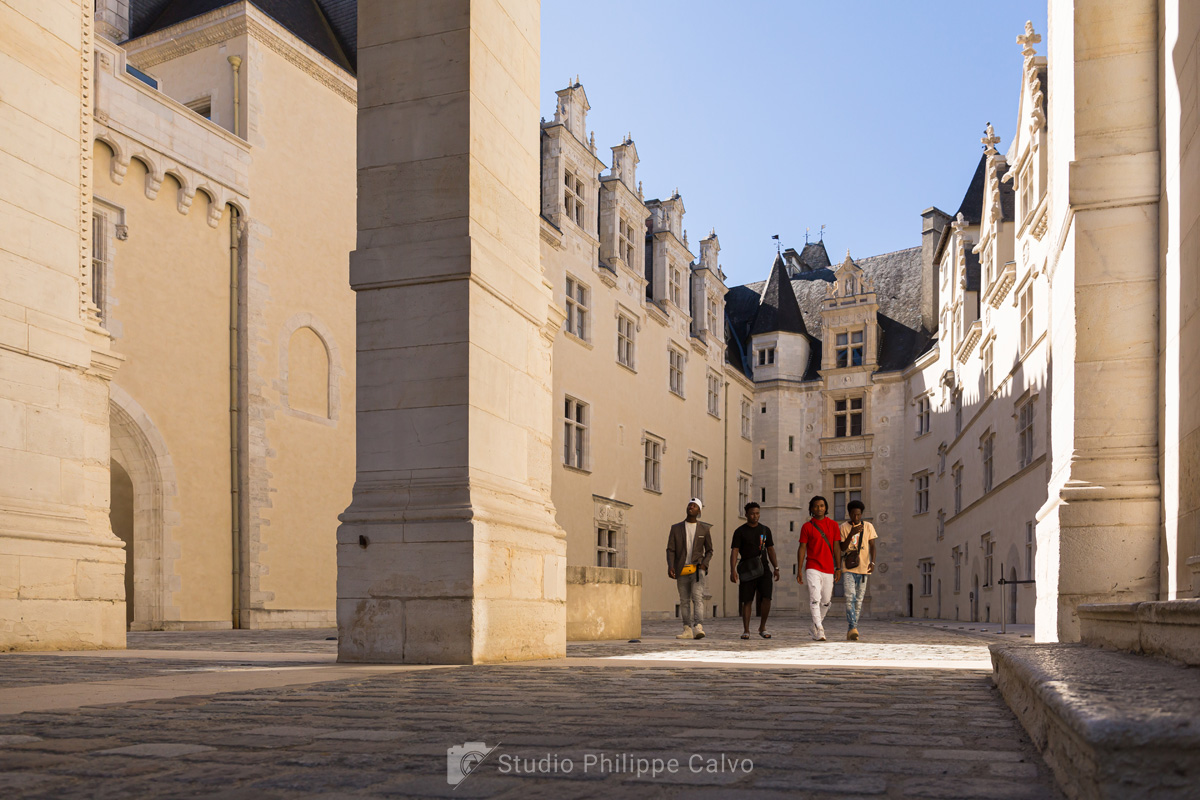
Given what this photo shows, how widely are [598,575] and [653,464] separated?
18878mm

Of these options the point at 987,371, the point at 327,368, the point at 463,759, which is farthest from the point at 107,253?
the point at 987,371

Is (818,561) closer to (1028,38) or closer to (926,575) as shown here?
(1028,38)

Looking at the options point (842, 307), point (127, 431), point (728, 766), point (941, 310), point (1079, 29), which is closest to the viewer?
point (728, 766)

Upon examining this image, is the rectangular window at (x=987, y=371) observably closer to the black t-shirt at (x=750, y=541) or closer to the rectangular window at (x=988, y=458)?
the rectangular window at (x=988, y=458)

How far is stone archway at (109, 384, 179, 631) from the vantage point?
15.9 m

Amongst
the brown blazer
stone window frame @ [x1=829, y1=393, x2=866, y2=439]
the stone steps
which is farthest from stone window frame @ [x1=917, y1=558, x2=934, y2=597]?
the stone steps

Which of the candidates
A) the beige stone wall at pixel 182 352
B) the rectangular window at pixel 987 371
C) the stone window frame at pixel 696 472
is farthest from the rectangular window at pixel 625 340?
the beige stone wall at pixel 182 352

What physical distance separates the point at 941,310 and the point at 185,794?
33165 millimetres

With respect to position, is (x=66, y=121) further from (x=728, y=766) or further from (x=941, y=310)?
(x=941, y=310)

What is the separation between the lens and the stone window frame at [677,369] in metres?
31.5

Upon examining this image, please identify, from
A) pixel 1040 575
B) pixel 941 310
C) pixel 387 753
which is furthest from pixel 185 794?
pixel 941 310

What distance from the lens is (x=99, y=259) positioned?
15.6 metres

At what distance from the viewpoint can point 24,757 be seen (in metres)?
2.66

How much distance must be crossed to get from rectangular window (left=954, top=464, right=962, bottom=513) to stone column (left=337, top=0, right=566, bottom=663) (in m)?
22.7
